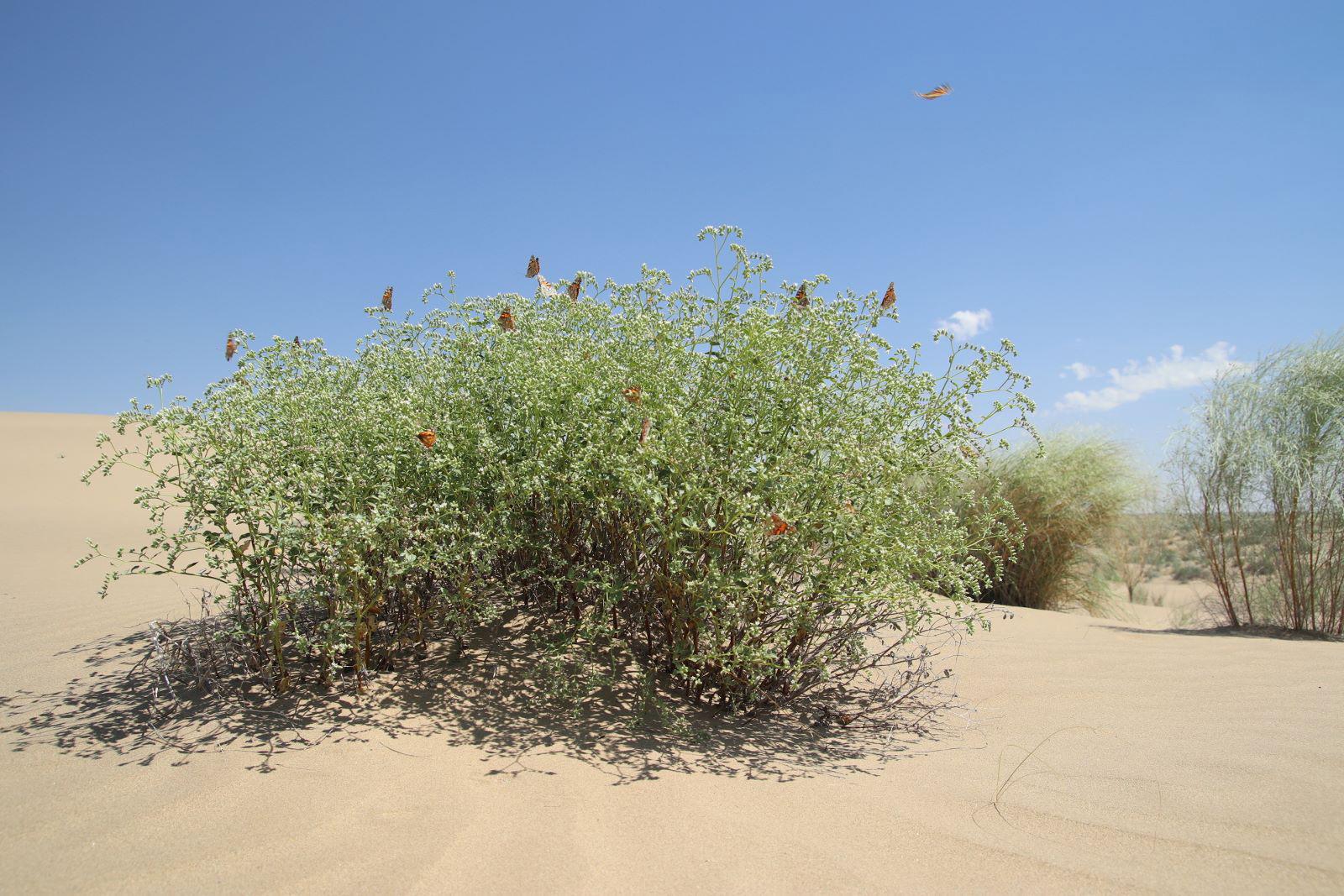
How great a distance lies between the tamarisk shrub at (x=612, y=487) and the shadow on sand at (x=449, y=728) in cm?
17

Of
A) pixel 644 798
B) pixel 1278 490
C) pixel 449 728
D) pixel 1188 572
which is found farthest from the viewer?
pixel 1188 572

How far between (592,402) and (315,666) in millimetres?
1935

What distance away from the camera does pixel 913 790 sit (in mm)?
3064

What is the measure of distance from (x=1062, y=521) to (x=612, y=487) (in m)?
7.09

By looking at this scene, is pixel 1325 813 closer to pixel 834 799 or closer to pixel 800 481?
pixel 834 799

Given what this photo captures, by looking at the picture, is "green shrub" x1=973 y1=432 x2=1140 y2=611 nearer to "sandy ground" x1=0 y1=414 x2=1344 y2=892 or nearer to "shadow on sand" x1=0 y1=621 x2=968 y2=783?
"sandy ground" x1=0 y1=414 x2=1344 y2=892

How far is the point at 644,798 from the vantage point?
9.37ft

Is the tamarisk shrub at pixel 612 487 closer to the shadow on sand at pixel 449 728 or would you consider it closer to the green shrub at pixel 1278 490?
the shadow on sand at pixel 449 728

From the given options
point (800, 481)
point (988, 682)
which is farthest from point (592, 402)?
point (988, 682)

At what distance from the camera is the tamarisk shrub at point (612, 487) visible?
125 inches

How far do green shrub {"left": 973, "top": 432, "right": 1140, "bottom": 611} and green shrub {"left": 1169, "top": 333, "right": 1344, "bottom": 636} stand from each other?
1619 mm

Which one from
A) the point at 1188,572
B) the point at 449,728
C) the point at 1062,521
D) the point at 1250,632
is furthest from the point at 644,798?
the point at 1188,572

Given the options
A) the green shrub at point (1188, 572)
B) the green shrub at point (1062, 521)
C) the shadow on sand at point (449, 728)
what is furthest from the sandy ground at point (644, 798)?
the green shrub at point (1188, 572)

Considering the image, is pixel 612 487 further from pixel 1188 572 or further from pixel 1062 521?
pixel 1188 572
